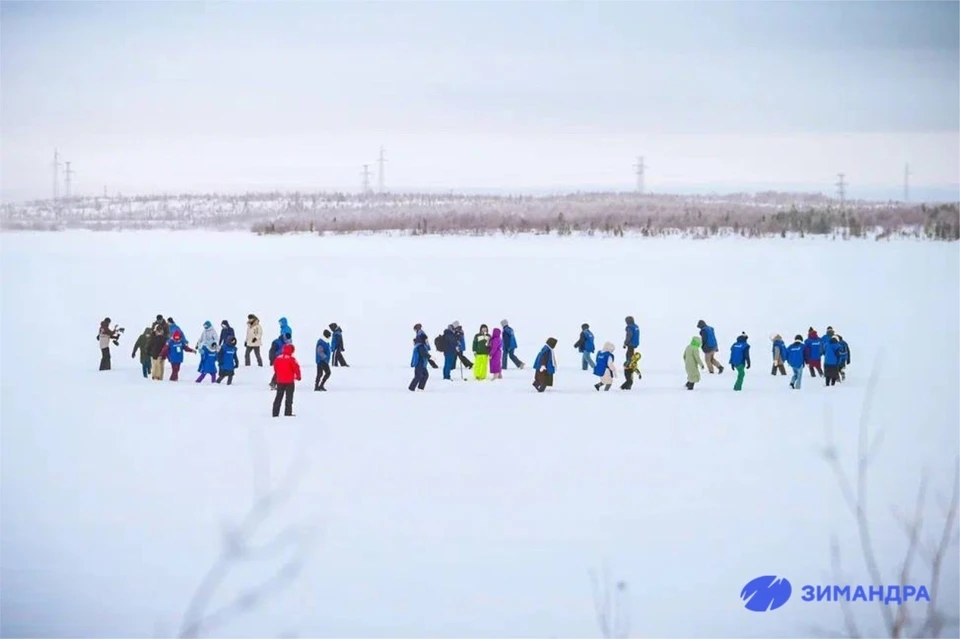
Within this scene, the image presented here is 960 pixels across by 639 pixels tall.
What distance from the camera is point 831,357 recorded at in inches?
918

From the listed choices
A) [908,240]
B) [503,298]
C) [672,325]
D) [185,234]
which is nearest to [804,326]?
[672,325]

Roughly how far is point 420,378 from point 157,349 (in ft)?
16.6

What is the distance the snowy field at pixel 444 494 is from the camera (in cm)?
1148

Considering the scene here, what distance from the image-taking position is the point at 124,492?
48.3 feet

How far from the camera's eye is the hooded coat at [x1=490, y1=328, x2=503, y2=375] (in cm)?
2388

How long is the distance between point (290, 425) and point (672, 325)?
62.9 ft

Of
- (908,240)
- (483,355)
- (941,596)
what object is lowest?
(941,596)

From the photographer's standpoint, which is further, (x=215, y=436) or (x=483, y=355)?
(x=483, y=355)

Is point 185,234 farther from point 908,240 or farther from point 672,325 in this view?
point 672,325

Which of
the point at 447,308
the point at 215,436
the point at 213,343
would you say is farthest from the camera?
the point at 447,308

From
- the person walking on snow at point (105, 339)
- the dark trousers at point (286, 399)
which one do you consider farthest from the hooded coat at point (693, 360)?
the person walking on snow at point (105, 339)

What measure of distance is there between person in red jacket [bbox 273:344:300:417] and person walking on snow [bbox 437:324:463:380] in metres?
5.12

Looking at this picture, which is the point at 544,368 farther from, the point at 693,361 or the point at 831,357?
the point at 831,357

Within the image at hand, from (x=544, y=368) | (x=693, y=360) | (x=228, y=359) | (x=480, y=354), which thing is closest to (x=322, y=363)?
(x=228, y=359)
